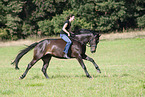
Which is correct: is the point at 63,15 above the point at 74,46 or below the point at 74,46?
below

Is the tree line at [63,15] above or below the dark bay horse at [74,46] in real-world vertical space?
below

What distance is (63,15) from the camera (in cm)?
5216

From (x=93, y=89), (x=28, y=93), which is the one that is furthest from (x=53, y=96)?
(x=93, y=89)

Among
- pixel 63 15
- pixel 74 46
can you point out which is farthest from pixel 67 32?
pixel 63 15

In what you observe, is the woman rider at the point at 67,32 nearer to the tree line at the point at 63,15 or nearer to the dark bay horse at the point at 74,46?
the dark bay horse at the point at 74,46

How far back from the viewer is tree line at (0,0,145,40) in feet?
163

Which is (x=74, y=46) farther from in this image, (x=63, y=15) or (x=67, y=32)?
(x=63, y=15)

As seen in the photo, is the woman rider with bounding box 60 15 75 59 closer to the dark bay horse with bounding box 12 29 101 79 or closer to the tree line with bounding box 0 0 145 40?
the dark bay horse with bounding box 12 29 101 79

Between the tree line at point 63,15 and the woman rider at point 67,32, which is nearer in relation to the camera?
the woman rider at point 67,32

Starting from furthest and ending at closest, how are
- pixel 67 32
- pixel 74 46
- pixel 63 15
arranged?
pixel 63 15
pixel 74 46
pixel 67 32

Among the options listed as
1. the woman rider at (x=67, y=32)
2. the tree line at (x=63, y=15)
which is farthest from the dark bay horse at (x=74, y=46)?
the tree line at (x=63, y=15)

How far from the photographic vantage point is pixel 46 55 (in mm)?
12477

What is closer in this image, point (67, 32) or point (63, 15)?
point (67, 32)

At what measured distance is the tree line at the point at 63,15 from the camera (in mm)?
49656
